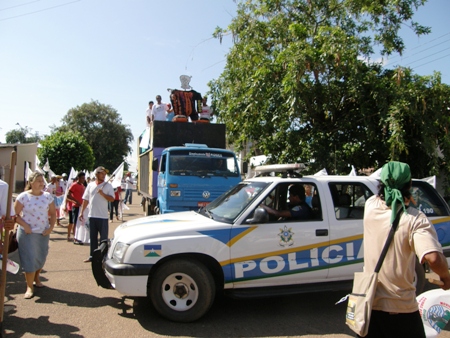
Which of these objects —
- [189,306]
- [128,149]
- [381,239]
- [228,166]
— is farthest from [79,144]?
[381,239]

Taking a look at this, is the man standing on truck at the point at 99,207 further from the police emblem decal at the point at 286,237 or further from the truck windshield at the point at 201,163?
the police emblem decal at the point at 286,237

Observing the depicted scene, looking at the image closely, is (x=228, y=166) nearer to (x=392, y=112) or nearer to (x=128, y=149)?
(x=392, y=112)

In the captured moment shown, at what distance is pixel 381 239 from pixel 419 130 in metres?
10.5

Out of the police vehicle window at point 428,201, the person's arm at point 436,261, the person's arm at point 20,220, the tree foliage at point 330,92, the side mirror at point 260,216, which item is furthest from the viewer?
the tree foliage at point 330,92

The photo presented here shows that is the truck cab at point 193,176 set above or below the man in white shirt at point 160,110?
below

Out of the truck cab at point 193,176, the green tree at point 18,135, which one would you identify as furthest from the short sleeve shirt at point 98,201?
the green tree at point 18,135

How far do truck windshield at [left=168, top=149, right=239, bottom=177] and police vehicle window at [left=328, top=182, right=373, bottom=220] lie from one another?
5.05 metres

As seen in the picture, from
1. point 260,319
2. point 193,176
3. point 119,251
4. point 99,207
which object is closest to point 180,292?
point 119,251

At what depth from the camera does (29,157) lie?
3991cm

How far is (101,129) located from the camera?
54875 mm

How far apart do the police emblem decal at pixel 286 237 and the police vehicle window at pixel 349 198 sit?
2.42 feet

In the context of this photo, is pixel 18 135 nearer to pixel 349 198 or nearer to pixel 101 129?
pixel 101 129

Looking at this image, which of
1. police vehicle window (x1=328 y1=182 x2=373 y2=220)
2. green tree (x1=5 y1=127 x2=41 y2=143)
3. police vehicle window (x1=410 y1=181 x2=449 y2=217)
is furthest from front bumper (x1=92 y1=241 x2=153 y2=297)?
green tree (x1=5 y1=127 x2=41 y2=143)

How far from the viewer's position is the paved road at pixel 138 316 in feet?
14.9
